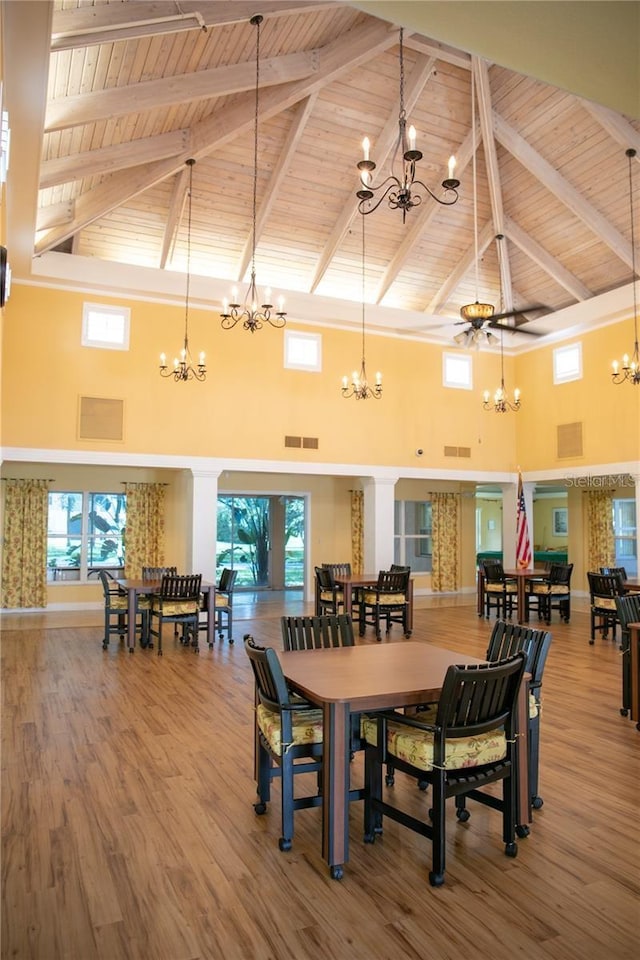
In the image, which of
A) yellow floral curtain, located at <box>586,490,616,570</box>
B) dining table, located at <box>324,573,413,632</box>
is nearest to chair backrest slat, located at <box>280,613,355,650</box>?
dining table, located at <box>324,573,413,632</box>

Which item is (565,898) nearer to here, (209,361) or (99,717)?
(99,717)

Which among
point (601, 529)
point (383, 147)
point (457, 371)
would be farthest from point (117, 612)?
point (601, 529)

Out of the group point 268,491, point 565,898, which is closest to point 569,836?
point 565,898

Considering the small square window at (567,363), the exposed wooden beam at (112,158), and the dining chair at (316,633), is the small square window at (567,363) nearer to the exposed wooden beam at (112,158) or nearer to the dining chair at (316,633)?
the exposed wooden beam at (112,158)

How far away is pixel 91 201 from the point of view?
30.1ft

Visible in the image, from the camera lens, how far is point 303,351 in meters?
11.6

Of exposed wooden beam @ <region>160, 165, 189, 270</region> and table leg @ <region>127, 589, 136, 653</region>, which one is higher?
exposed wooden beam @ <region>160, 165, 189, 270</region>

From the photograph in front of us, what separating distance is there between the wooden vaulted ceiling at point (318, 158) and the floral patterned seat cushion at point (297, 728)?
552 centimetres

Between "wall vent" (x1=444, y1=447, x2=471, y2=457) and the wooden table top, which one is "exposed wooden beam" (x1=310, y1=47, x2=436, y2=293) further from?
the wooden table top

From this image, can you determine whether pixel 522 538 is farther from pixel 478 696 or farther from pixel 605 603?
pixel 478 696

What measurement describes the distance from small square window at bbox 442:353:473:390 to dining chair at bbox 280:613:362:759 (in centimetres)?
907

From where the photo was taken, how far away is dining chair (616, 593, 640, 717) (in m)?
5.38

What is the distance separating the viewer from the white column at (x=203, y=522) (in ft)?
34.8

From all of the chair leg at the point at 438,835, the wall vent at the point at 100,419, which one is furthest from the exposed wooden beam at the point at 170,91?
the chair leg at the point at 438,835
